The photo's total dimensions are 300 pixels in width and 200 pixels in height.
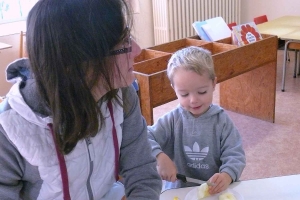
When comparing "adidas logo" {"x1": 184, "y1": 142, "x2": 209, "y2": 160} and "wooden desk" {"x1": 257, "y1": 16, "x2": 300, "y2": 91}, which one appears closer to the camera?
"adidas logo" {"x1": 184, "y1": 142, "x2": 209, "y2": 160}

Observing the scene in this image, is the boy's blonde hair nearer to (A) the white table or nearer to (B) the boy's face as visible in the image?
(B) the boy's face

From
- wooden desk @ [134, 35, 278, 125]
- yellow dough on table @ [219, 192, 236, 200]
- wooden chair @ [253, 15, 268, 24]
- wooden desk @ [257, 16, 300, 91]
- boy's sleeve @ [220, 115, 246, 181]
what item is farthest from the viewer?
wooden chair @ [253, 15, 268, 24]

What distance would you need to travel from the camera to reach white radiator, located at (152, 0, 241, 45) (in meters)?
4.60

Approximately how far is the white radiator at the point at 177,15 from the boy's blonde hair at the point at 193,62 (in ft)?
10.8

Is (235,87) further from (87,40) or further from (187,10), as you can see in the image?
(87,40)

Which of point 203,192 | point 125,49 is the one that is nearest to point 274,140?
point 203,192

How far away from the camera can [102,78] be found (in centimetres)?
89

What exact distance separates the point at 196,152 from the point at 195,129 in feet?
0.26

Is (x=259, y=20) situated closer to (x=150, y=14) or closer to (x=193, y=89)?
(x=150, y=14)

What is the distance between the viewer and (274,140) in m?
2.84

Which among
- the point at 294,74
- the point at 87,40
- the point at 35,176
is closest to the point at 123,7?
the point at 87,40

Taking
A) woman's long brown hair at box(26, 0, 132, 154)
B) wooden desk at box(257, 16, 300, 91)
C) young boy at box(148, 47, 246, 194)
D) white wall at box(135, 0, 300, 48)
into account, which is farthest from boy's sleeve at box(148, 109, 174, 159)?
white wall at box(135, 0, 300, 48)

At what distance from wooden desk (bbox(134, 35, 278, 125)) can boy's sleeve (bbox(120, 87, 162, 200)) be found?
0.96m

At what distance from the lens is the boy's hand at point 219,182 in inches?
42.2
